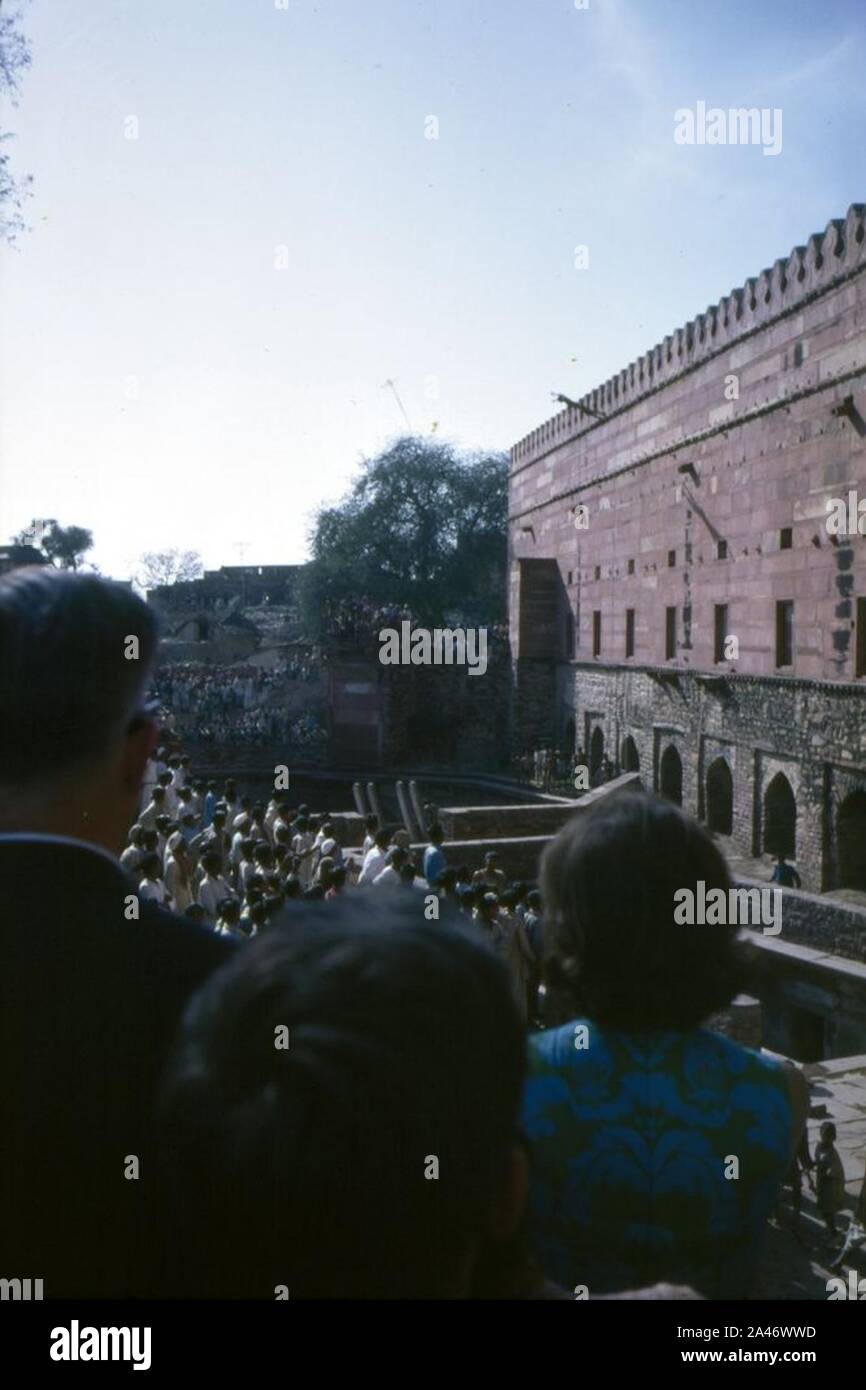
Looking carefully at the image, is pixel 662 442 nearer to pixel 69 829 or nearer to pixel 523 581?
pixel 523 581

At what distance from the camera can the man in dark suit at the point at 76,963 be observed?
166cm

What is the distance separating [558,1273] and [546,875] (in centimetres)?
68

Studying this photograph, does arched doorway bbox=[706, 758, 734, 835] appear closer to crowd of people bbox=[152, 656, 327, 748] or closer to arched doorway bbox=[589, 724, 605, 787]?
arched doorway bbox=[589, 724, 605, 787]

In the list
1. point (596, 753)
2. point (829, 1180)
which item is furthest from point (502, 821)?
point (596, 753)

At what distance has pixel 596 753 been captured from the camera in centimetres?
2989

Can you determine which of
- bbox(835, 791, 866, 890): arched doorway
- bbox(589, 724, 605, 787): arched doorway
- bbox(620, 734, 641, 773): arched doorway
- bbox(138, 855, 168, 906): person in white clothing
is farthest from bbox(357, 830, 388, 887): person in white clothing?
bbox(589, 724, 605, 787): arched doorway

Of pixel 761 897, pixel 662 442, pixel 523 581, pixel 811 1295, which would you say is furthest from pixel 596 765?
pixel 811 1295

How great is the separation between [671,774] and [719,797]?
2.30 metres

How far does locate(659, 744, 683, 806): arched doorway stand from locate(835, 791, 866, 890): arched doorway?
6840 mm

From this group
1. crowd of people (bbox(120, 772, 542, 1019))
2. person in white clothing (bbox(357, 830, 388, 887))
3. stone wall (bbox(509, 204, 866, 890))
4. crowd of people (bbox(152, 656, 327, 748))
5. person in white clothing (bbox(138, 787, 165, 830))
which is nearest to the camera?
crowd of people (bbox(120, 772, 542, 1019))

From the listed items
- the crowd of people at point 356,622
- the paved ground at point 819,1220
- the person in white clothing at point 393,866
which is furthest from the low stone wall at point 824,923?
the crowd of people at point 356,622

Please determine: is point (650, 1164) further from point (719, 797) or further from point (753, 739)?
point (719, 797)

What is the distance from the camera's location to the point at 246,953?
4.63ft

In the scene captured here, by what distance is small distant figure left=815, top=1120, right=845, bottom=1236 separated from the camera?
6773 millimetres
